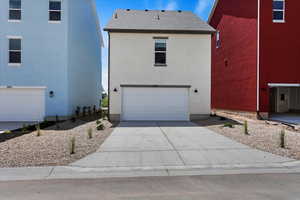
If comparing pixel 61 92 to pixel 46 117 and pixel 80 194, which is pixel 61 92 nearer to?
pixel 46 117

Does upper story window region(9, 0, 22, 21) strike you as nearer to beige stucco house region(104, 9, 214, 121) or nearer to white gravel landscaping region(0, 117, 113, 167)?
beige stucco house region(104, 9, 214, 121)

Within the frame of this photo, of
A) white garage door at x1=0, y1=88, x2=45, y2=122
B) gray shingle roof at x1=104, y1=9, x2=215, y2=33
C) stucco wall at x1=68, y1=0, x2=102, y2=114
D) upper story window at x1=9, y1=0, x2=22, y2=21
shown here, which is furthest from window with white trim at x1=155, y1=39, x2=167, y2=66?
upper story window at x1=9, y1=0, x2=22, y2=21

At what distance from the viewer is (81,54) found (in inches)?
691

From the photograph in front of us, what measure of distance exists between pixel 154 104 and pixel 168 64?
303cm

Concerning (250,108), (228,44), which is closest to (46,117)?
(250,108)

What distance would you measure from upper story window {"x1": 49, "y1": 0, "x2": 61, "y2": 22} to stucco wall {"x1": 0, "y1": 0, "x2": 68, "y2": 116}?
26cm

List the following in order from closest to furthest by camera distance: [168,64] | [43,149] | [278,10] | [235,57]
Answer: [43,149]
[278,10]
[168,64]
[235,57]

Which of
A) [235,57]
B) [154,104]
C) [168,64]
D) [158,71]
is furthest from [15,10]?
[235,57]

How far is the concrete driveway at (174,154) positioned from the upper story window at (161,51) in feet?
24.6

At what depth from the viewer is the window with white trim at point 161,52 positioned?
49.0 ft

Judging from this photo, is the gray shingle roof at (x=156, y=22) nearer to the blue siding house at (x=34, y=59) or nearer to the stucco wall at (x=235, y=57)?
the stucco wall at (x=235, y=57)

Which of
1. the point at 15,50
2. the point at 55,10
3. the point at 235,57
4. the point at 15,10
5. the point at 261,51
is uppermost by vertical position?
the point at 55,10

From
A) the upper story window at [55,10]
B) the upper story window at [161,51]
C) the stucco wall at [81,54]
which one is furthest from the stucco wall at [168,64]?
the upper story window at [55,10]

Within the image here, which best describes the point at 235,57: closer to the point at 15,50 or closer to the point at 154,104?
the point at 154,104
